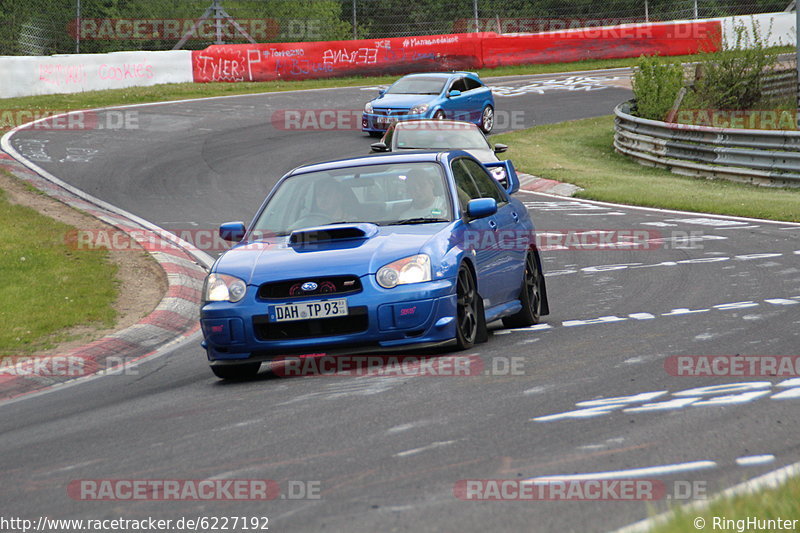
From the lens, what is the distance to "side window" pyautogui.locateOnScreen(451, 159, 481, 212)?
922 centimetres

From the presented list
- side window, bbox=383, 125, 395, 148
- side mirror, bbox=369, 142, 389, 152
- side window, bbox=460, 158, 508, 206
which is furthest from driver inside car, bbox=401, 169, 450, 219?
side window, bbox=383, 125, 395, 148

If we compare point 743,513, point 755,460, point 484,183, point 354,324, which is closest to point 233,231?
point 354,324

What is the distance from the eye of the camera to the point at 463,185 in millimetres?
9469

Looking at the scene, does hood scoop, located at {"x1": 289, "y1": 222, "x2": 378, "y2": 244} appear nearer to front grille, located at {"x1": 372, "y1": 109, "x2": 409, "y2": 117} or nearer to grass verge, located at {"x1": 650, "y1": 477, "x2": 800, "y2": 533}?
grass verge, located at {"x1": 650, "y1": 477, "x2": 800, "y2": 533}

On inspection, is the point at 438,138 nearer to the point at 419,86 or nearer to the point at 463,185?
the point at 419,86

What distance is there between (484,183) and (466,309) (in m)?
2.01

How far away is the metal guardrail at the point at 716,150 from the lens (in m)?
22.5

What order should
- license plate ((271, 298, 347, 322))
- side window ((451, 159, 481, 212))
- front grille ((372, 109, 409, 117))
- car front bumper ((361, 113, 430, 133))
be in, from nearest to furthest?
license plate ((271, 298, 347, 322)), side window ((451, 159, 481, 212)), car front bumper ((361, 113, 430, 133)), front grille ((372, 109, 409, 117))

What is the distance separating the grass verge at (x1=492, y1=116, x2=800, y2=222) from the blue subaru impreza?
953 cm

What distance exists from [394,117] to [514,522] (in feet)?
76.8

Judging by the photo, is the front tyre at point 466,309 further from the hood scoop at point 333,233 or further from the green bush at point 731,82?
the green bush at point 731,82

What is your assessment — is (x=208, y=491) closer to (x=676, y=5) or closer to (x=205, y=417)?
(x=205, y=417)

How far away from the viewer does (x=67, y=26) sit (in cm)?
3584

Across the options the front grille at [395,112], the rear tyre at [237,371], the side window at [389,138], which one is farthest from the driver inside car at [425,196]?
the front grille at [395,112]
